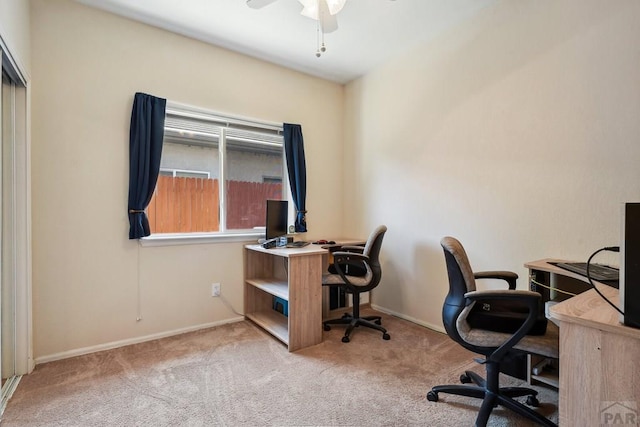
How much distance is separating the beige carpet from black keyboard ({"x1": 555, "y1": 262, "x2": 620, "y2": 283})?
81cm

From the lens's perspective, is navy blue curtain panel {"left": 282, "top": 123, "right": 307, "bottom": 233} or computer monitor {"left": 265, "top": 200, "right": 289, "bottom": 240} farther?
navy blue curtain panel {"left": 282, "top": 123, "right": 307, "bottom": 233}

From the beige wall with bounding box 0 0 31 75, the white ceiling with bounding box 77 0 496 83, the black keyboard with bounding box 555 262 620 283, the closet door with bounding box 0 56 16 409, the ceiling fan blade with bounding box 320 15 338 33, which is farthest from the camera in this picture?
the white ceiling with bounding box 77 0 496 83

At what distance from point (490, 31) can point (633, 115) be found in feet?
4.04

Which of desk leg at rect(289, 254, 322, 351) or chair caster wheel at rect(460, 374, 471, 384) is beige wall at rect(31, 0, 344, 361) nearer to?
desk leg at rect(289, 254, 322, 351)

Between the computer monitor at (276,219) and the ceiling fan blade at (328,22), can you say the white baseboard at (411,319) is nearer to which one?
the computer monitor at (276,219)

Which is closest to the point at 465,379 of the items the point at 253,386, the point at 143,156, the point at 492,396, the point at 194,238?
the point at 492,396

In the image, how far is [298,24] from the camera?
272 cm

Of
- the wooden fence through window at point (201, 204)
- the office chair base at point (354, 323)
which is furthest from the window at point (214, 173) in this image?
the office chair base at point (354, 323)

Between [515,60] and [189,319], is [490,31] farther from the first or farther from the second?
[189,319]

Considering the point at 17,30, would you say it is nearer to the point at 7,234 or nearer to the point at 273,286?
the point at 7,234

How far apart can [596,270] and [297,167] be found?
2705 millimetres

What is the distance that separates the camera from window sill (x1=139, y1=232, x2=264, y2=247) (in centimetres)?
273

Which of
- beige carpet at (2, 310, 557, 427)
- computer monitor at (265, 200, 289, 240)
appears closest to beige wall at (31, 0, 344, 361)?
beige carpet at (2, 310, 557, 427)

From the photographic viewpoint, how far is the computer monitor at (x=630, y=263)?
96 centimetres
